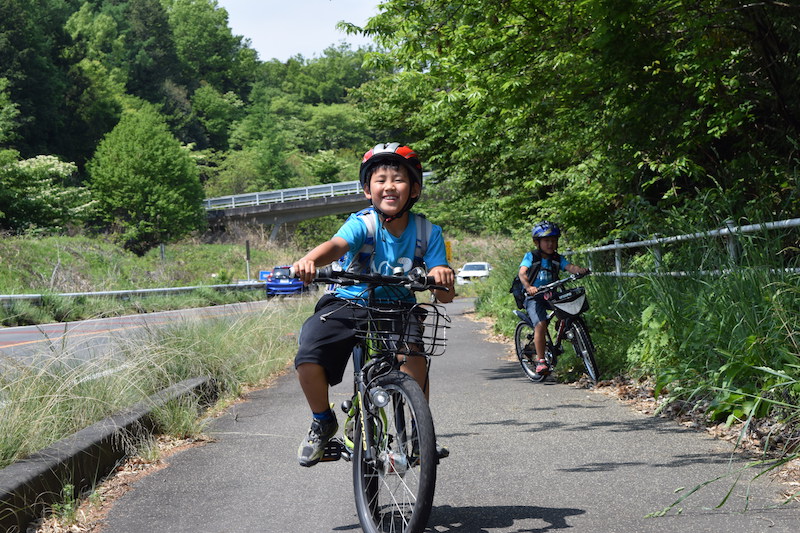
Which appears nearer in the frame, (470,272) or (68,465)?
(68,465)

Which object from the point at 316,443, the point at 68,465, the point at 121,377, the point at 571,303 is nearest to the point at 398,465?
the point at 316,443

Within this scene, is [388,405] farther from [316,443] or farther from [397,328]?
[316,443]

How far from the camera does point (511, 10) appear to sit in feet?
27.1

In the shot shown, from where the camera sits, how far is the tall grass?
531cm

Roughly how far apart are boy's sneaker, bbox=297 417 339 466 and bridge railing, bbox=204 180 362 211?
74969 mm

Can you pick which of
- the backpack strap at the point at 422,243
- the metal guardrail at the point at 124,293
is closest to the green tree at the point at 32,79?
the metal guardrail at the point at 124,293

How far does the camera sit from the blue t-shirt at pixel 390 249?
14.0 ft

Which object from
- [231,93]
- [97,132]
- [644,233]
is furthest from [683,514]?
[231,93]

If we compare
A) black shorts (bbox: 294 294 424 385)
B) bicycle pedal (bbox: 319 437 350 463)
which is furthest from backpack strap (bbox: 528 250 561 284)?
black shorts (bbox: 294 294 424 385)

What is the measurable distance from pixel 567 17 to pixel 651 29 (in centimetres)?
78

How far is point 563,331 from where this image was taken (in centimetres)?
956

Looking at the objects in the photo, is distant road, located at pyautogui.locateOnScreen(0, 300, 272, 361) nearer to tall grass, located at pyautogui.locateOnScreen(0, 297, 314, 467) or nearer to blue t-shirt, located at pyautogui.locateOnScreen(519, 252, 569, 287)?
tall grass, located at pyautogui.locateOnScreen(0, 297, 314, 467)

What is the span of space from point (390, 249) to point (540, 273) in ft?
18.5

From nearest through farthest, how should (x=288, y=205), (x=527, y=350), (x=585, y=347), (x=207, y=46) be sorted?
(x=585, y=347) < (x=527, y=350) < (x=288, y=205) < (x=207, y=46)
